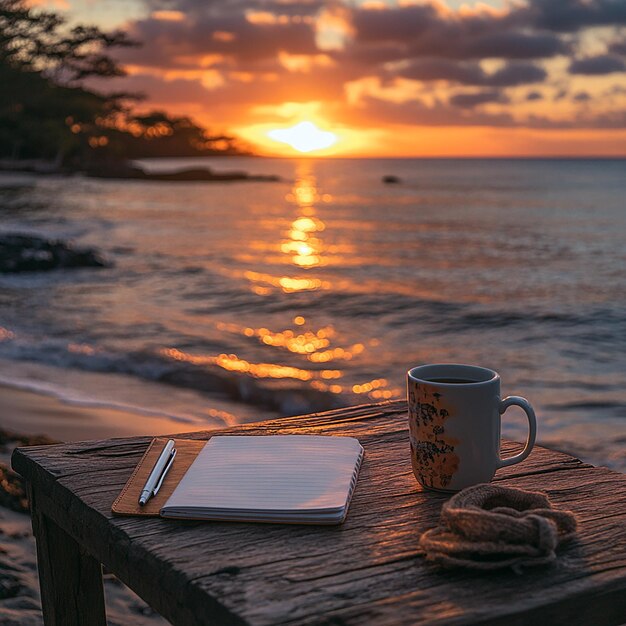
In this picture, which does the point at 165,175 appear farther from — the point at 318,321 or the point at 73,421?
the point at 73,421

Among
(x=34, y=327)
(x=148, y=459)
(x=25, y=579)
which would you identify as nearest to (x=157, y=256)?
(x=34, y=327)

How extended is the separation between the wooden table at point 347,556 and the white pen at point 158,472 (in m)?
0.06

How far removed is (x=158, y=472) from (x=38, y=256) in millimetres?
14336

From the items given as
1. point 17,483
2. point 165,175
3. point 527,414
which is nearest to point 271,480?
point 527,414

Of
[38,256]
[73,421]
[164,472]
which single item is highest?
[164,472]

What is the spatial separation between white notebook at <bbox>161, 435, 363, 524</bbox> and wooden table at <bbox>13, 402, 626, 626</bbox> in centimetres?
2

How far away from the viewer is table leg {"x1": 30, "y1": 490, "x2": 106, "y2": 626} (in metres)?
1.71

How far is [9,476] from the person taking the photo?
3.78 m

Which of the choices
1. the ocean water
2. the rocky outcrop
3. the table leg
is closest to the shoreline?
the ocean water

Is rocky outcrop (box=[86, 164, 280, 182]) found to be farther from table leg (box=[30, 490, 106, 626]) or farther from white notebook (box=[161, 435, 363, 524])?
white notebook (box=[161, 435, 363, 524])

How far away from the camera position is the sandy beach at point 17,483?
106 inches

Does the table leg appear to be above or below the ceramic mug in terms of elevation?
below

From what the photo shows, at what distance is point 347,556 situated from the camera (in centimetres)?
118

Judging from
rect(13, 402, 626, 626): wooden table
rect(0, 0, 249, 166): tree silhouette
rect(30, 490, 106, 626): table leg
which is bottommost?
rect(30, 490, 106, 626): table leg
